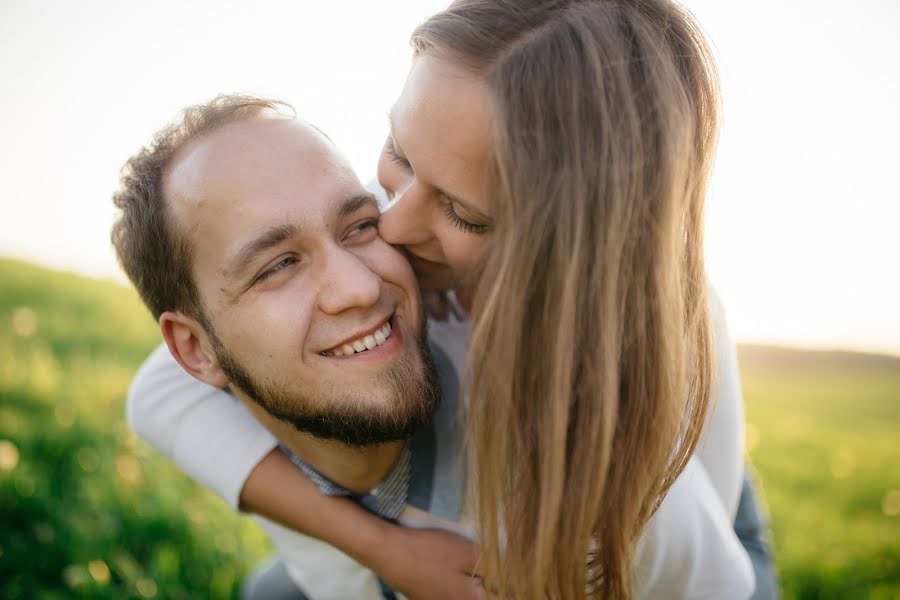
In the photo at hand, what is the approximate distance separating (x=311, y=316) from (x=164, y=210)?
0.66m

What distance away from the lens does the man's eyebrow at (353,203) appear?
218 centimetres

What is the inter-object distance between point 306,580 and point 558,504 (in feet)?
4.40

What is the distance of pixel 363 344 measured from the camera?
215 centimetres

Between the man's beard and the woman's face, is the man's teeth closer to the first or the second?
the man's beard

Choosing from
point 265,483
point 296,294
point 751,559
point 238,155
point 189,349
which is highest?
point 238,155

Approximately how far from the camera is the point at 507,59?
1.84 metres

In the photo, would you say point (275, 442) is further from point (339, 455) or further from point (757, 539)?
point (757, 539)

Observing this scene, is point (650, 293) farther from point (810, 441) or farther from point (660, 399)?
point (810, 441)

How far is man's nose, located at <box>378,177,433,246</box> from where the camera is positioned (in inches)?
78.7

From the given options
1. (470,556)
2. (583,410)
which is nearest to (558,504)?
(583,410)

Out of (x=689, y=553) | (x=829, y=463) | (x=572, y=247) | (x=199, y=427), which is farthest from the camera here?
(x=829, y=463)

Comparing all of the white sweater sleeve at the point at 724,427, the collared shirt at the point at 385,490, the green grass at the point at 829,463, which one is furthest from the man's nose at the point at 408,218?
the green grass at the point at 829,463

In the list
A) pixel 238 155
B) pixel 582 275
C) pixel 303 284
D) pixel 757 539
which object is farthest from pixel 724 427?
pixel 238 155

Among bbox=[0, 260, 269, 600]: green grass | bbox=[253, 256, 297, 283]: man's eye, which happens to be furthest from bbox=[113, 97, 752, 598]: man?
bbox=[0, 260, 269, 600]: green grass
